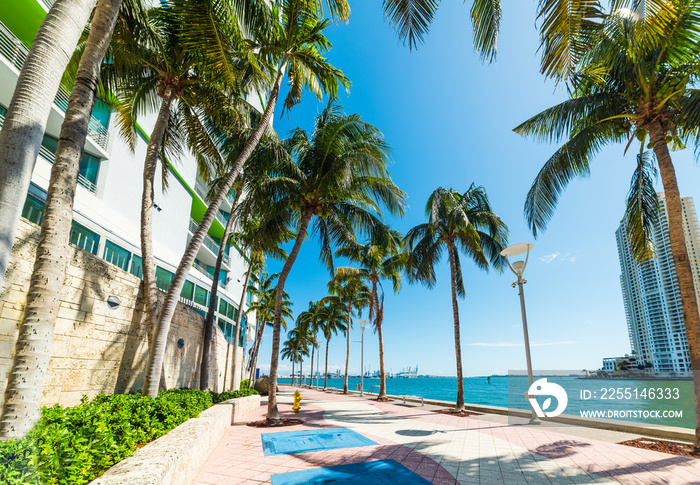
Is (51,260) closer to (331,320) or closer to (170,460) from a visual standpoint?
(170,460)

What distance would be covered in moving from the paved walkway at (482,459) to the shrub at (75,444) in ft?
4.55

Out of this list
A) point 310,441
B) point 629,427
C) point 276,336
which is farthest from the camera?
point 276,336

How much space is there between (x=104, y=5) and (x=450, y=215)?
45.2 ft

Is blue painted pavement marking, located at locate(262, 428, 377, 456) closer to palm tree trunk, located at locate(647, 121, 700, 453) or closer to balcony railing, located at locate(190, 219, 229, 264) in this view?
palm tree trunk, located at locate(647, 121, 700, 453)

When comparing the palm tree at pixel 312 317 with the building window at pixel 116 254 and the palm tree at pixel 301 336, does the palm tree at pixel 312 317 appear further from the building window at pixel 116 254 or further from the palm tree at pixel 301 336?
the building window at pixel 116 254

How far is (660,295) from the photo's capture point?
1310 inches

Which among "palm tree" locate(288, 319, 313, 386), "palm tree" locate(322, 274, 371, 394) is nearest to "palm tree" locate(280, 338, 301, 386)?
"palm tree" locate(288, 319, 313, 386)

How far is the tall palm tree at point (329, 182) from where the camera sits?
1188 centimetres

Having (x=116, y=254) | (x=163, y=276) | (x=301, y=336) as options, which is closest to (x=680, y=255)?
(x=116, y=254)

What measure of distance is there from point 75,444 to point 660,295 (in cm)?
4477

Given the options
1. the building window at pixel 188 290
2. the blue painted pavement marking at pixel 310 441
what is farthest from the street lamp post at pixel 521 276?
the building window at pixel 188 290

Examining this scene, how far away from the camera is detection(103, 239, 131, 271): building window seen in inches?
537

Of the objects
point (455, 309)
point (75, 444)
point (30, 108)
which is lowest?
point (75, 444)

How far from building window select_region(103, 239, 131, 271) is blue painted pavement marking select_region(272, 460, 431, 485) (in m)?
11.8
